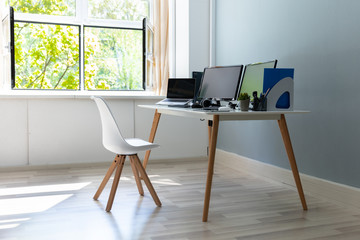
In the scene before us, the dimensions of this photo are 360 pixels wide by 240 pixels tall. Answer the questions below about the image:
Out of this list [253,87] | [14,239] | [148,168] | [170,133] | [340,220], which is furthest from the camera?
[170,133]

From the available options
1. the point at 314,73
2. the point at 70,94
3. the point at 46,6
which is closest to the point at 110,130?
the point at 314,73

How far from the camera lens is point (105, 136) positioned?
9.18 ft

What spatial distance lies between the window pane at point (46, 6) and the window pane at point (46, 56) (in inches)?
5.7

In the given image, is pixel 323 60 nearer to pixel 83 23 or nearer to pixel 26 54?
pixel 83 23

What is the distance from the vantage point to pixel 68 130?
14.0 ft

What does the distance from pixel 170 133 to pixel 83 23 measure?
5.32 ft

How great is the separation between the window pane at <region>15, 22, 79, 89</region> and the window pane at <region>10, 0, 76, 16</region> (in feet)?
0.47

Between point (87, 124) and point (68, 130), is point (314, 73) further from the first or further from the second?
point (68, 130)

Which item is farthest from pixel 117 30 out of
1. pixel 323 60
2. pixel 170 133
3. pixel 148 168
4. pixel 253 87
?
pixel 323 60

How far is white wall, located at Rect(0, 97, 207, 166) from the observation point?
408 cm

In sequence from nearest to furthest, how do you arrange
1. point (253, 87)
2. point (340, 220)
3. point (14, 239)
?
1. point (14, 239)
2. point (340, 220)
3. point (253, 87)

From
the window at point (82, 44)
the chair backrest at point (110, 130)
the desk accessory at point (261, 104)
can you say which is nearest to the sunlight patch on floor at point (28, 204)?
the chair backrest at point (110, 130)

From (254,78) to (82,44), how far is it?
A: 236 cm

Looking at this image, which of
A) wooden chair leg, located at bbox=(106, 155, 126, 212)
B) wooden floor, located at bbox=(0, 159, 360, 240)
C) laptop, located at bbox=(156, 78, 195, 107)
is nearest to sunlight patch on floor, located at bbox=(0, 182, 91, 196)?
wooden floor, located at bbox=(0, 159, 360, 240)
